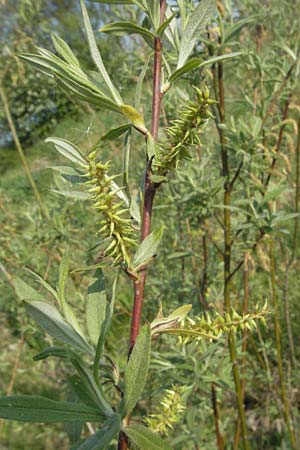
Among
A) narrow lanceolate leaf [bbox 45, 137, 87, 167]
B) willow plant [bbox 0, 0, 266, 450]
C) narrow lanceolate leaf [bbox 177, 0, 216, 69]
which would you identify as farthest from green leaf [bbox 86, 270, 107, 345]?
narrow lanceolate leaf [bbox 177, 0, 216, 69]

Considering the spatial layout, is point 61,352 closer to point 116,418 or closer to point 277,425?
point 116,418

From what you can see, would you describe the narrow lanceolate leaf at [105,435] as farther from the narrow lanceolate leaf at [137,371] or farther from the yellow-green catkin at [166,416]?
the yellow-green catkin at [166,416]

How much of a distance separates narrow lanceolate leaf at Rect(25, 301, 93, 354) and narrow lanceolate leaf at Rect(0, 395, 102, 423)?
0.18ft

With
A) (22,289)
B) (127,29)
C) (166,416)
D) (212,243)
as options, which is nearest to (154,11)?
(127,29)

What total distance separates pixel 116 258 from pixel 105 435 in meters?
0.13

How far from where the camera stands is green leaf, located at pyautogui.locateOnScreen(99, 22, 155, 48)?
0.42m

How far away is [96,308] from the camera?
0.45 meters

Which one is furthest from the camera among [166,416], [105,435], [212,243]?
[212,243]

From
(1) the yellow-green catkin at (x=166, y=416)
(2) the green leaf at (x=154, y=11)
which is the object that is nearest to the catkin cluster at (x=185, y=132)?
(2) the green leaf at (x=154, y=11)

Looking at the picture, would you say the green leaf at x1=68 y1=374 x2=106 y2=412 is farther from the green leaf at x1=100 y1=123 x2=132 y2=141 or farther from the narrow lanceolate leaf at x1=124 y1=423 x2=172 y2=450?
the green leaf at x1=100 y1=123 x2=132 y2=141

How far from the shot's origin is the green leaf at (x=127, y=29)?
0.42 metres

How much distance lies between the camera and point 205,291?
1.34 meters

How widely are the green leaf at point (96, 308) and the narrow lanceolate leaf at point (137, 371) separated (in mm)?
69

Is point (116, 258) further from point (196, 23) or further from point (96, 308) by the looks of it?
point (196, 23)
